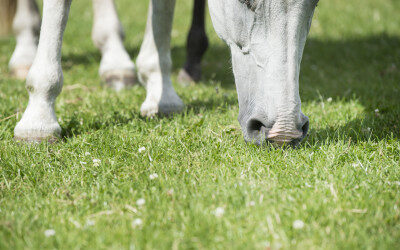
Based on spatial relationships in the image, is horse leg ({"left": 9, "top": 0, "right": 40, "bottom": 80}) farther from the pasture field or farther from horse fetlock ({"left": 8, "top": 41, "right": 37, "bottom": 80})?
the pasture field

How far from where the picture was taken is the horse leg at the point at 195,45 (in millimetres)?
4359

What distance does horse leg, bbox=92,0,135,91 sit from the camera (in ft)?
13.5

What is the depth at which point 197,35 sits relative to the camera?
14.3ft

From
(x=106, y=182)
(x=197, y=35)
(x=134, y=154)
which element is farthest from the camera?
(x=197, y=35)

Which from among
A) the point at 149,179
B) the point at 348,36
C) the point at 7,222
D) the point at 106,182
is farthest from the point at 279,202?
the point at 348,36

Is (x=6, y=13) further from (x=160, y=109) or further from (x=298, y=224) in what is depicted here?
(x=298, y=224)

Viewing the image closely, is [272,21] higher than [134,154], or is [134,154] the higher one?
[272,21]

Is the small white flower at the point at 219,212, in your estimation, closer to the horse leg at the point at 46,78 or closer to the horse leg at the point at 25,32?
the horse leg at the point at 46,78

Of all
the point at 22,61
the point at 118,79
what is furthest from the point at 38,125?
the point at 22,61

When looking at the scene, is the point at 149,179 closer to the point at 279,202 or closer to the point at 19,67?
the point at 279,202

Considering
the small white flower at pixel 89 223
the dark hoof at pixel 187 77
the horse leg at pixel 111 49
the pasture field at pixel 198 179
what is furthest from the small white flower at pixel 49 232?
the dark hoof at pixel 187 77

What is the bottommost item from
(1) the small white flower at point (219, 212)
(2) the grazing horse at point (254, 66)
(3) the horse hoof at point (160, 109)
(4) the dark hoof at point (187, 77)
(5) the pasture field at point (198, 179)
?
(4) the dark hoof at point (187, 77)

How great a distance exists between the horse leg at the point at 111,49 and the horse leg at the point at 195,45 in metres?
0.57

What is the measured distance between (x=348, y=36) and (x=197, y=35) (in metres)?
3.26
